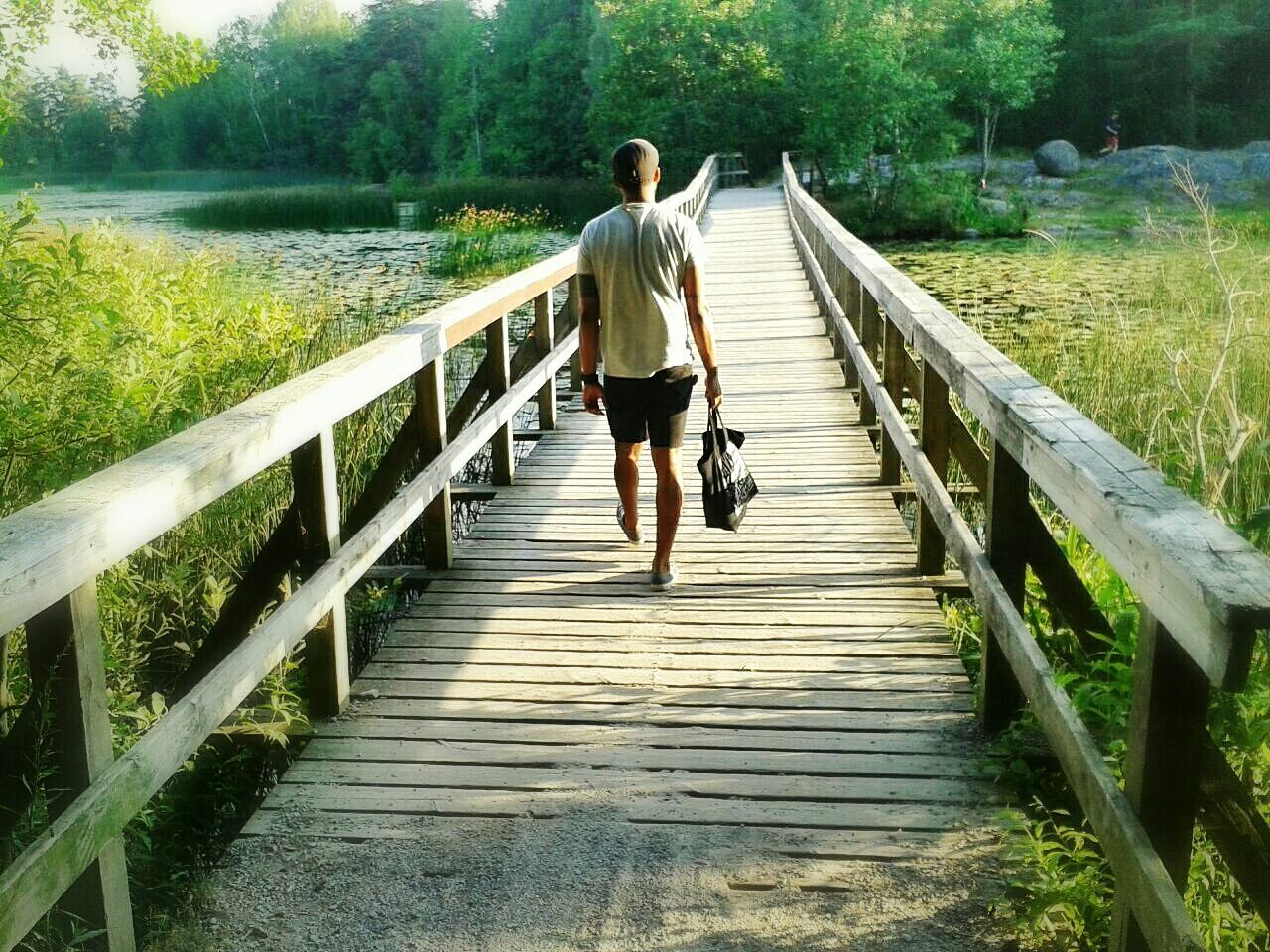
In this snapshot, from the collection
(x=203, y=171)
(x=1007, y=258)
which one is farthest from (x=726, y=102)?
(x=203, y=171)

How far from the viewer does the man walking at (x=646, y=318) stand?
4.37 m

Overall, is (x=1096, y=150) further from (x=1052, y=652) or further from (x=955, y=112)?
(x=1052, y=652)

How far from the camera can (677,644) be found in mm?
4105

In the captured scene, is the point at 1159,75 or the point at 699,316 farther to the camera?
the point at 1159,75

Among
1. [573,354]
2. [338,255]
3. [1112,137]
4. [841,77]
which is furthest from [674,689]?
[1112,137]

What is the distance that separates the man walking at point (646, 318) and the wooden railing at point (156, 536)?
22.8 inches

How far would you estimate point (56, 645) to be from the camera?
2045 mm

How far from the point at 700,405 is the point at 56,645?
6.43m

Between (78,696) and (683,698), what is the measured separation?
6.40 feet

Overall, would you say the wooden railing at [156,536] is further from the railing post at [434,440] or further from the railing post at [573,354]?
the railing post at [573,354]

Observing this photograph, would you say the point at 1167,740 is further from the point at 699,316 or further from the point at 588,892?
the point at 699,316

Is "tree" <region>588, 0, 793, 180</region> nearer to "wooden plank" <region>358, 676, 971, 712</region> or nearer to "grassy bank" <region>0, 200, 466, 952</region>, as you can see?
"grassy bank" <region>0, 200, 466, 952</region>

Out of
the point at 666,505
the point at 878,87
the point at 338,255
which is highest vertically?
the point at 878,87

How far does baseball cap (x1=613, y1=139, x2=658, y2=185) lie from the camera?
14.2ft
